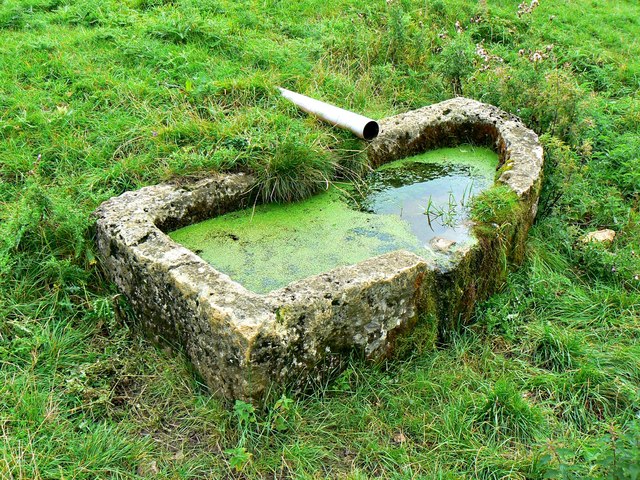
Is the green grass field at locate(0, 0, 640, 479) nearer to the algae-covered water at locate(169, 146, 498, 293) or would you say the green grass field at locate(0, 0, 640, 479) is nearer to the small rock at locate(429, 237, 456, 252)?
the algae-covered water at locate(169, 146, 498, 293)

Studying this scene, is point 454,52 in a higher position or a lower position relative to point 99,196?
higher

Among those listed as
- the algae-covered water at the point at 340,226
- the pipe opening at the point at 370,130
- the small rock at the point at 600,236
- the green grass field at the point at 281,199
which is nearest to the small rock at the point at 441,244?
the algae-covered water at the point at 340,226

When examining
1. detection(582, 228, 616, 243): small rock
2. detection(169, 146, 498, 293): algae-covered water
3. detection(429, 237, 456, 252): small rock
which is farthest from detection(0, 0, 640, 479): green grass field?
detection(429, 237, 456, 252): small rock

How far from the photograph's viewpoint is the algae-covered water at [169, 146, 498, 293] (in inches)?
156

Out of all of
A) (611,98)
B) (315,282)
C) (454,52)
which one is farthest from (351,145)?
(611,98)

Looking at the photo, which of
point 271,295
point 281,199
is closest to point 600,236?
point 281,199

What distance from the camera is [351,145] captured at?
5.06m

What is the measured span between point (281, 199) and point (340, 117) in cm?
96

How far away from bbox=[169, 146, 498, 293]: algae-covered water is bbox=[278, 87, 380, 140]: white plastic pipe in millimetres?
439

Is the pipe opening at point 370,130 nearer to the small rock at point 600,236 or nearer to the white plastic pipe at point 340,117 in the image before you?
the white plastic pipe at point 340,117

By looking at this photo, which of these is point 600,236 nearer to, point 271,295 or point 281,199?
point 281,199

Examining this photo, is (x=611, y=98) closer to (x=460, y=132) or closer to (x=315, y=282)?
(x=460, y=132)

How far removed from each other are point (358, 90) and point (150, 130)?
248 cm

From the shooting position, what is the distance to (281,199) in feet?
15.3
